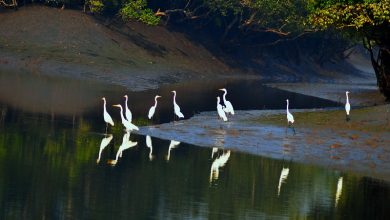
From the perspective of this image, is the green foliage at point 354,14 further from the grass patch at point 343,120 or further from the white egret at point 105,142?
the white egret at point 105,142

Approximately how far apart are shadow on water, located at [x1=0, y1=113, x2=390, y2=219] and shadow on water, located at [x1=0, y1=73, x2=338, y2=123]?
317 inches

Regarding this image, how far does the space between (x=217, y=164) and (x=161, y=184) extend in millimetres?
4370

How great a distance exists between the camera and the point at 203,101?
5078 cm

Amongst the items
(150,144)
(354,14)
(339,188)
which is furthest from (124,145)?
(354,14)

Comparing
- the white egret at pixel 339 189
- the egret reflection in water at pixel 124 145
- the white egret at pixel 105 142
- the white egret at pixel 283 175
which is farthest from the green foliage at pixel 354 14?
the white egret at pixel 339 189

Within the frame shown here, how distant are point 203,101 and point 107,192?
28.5 m

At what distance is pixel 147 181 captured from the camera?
2444 cm

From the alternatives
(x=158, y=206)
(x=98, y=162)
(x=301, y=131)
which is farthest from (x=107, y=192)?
(x=301, y=131)

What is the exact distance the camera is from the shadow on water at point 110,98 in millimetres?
40250

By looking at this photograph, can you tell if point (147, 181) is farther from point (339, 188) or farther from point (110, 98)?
point (110, 98)

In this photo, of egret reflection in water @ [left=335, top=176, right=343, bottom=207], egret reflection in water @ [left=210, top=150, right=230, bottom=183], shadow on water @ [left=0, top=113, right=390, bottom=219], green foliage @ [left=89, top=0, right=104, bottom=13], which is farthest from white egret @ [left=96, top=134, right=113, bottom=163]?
green foliage @ [left=89, top=0, right=104, bottom=13]

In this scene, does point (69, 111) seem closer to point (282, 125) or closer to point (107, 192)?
point (282, 125)

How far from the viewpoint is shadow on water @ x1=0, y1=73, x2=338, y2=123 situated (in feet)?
132

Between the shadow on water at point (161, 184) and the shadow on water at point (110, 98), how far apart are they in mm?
8063
